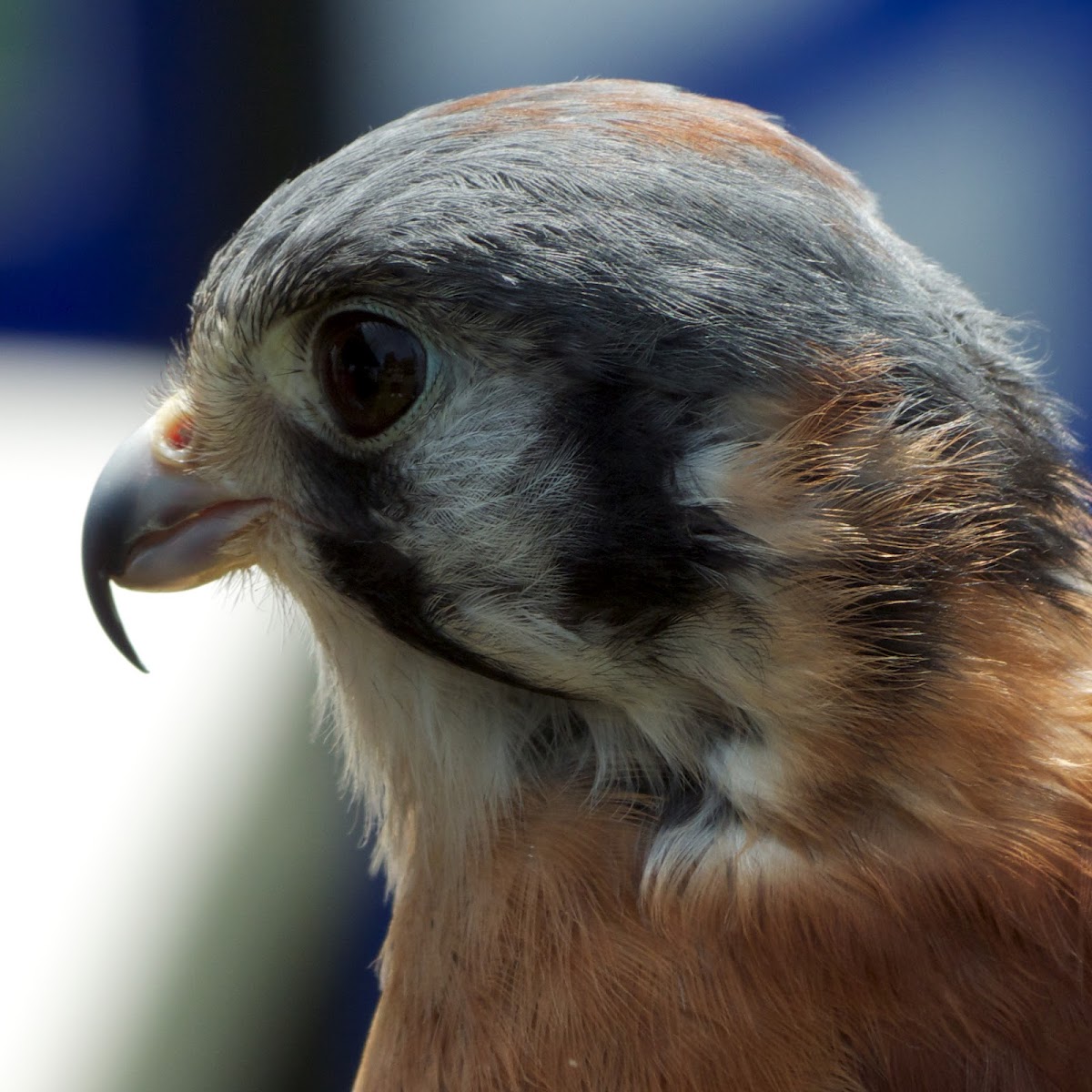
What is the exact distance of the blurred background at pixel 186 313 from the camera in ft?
7.72

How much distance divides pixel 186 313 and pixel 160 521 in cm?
293

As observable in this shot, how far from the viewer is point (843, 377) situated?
101 cm

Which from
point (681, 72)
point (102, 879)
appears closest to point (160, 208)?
point (681, 72)

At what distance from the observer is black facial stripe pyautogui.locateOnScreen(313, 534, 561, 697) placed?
112 centimetres

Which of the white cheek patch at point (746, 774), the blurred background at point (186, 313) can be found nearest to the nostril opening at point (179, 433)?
the blurred background at point (186, 313)

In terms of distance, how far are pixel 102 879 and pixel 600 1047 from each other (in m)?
1.58

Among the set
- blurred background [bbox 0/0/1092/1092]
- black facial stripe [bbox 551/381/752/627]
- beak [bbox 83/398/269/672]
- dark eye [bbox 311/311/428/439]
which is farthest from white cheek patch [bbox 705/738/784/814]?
blurred background [bbox 0/0/1092/1092]

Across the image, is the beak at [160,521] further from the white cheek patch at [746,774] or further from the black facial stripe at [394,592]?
the white cheek patch at [746,774]

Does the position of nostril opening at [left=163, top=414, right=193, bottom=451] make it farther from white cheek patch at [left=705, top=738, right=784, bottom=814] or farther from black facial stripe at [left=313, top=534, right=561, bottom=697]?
white cheek patch at [left=705, top=738, right=784, bottom=814]

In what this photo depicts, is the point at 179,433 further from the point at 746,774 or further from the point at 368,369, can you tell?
the point at 746,774

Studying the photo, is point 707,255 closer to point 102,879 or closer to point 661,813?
point 661,813

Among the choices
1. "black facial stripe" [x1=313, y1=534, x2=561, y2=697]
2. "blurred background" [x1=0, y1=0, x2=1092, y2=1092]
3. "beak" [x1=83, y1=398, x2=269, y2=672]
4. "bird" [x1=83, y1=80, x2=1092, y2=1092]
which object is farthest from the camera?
"blurred background" [x1=0, y1=0, x2=1092, y2=1092]

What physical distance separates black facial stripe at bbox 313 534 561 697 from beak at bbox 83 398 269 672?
143mm

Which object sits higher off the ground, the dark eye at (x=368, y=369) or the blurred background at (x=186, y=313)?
the dark eye at (x=368, y=369)
